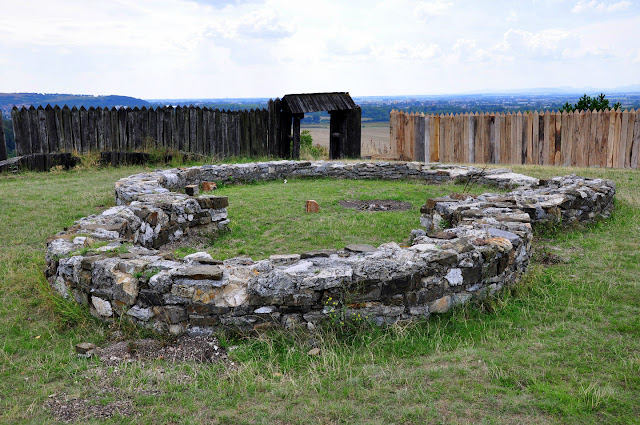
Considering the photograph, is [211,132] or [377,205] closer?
[377,205]

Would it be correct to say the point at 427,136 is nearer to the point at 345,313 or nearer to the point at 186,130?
the point at 186,130

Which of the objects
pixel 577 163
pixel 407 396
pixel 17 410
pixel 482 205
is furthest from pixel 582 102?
pixel 17 410

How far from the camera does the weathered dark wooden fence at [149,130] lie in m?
15.5

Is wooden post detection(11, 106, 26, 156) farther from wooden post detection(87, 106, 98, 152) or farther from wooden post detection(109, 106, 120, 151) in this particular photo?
wooden post detection(109, 106, 120, 151)

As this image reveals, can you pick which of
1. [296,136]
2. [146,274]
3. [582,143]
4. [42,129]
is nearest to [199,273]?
[146,274]

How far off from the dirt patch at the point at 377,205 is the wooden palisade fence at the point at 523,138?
25.4 feet

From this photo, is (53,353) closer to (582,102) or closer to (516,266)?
(516,266)

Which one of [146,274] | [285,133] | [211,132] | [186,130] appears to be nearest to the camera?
[146,274]

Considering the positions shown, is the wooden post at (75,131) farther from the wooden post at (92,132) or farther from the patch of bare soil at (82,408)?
the patch of bare soil at (82,408)

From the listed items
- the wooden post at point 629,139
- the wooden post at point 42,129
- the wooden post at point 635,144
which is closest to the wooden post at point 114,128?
the wooden post at point 42,129

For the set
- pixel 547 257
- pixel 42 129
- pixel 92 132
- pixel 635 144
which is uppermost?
pixel 42 129

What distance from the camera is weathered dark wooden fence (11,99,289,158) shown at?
15508 millimetres

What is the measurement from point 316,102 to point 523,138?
6.62 meters

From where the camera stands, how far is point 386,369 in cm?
415
